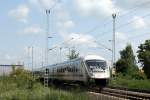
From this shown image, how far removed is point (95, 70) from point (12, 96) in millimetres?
11591

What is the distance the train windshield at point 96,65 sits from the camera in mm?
42719

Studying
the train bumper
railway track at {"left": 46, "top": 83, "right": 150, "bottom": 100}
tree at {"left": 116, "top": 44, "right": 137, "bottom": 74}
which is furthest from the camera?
tree at {"left": 116, "top": 44, "right": 137, "bottom": 74}

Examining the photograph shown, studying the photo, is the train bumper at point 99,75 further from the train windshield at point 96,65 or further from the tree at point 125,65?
the tree at point 125,65

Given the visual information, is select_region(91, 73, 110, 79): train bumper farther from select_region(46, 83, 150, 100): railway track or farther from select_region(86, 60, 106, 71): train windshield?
select_region(46, 83, 150, 100): railway track

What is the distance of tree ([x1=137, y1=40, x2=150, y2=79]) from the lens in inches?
3457

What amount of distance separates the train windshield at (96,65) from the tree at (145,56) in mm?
41517

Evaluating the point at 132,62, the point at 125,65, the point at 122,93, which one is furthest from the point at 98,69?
the point at 132,62

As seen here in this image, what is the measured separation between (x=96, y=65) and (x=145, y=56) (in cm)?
5288

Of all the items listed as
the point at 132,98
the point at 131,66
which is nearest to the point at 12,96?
the point at 132,98

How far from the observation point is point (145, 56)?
94.7 m

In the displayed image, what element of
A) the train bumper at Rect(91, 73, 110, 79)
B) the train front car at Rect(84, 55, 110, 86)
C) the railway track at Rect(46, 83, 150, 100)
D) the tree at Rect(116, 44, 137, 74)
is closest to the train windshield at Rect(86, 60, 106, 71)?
the train front car at Rect(84, 55, 110, 86)

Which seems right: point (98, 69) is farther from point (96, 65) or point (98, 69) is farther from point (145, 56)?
point (145, 56)

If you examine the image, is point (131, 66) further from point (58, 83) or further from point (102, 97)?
point (102, 97)

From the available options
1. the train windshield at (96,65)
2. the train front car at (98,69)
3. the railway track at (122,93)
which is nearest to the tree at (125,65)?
the train front car at (98,69)
